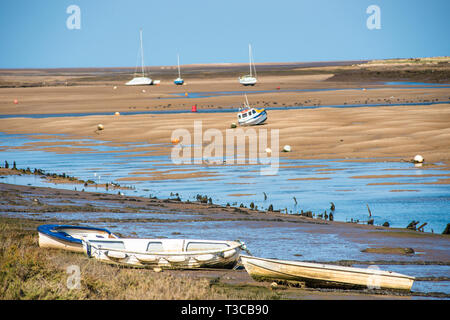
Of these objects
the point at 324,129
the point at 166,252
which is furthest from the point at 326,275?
the point at 324,129

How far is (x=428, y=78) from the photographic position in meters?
106

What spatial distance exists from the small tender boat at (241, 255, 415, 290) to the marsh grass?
455 millimetres

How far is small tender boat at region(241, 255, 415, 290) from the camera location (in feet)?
41.8

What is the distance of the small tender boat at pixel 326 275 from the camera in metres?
12.8

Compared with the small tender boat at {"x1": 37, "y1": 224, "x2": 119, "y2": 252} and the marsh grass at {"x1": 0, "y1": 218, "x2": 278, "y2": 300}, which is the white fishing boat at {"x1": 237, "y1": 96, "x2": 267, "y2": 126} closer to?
the small tender boat at {"x1": 37, "y1": 224, "x2": 119, "y2": 252}

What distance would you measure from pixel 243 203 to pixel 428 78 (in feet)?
290

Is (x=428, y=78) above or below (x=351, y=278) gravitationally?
above

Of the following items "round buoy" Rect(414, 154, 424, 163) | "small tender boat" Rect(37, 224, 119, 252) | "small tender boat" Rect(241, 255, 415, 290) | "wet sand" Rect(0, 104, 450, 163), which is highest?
"wet sand" Rect(0, 104, 450, 163)

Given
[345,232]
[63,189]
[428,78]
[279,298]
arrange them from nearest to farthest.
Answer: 1. [279,298]
2. [345,232]
3. [63,189]
4. [428,78]

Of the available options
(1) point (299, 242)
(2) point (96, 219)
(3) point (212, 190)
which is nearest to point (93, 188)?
(3) point (212, 190)

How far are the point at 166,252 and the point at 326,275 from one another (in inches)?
140

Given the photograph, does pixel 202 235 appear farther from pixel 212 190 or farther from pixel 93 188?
pixel 93 188

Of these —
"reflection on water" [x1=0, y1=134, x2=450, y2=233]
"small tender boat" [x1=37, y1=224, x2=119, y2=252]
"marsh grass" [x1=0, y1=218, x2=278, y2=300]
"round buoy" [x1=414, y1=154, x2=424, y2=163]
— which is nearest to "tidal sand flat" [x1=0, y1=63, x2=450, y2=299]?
"reflection on water" [x1=0, y1=134, x2=450, y2=233]

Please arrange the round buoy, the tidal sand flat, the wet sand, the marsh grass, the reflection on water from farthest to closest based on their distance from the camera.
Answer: the wet sand, the round buoy, the reflection on water, the tidal sand flat, the marsh grass
